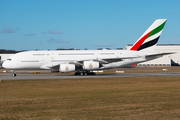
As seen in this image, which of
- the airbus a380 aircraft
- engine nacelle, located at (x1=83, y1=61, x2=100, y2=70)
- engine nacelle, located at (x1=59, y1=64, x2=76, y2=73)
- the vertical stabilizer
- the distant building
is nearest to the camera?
engine nacelle, located at (x1=59, y1=64, x2=76, y2=73)

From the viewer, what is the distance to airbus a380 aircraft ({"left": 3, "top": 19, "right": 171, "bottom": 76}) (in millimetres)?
38156

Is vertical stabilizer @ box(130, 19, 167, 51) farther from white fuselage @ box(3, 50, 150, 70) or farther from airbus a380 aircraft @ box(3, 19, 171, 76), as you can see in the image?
white fuselage @ box(3, 50, 150, 70)

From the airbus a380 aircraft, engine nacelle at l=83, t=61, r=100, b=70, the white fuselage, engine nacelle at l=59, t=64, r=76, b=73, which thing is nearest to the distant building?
the airbus a380 aircraft

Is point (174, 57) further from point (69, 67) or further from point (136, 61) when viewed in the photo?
point (69, 67)

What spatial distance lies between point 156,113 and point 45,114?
5292 mm

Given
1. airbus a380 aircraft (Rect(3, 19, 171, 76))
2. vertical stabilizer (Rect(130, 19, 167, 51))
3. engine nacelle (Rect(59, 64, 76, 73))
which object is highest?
vertical stabilizer (Rect(130, 19, 167, 51))

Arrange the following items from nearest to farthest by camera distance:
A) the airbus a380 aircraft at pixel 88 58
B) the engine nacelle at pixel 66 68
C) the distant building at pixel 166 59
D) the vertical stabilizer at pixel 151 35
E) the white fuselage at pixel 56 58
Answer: the engine nacelle at pixel 66 68 < the airbus a380 aircraft at pixel 88 58 < the white fuselage at pixel 56 58 < the vertical stabilizer at pixel 151 35 < the distant building at pixel 166 59

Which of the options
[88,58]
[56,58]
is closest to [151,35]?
[88,58]

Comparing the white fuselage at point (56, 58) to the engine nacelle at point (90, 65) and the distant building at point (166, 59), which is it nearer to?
the engine nacelle at point (90, 65)

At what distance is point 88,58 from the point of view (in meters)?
39.7

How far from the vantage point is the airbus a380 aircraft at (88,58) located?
1502 inches

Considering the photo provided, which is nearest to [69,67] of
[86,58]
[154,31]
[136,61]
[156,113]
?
[86,58]

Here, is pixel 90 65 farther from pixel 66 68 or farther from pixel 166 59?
pixel 166 59

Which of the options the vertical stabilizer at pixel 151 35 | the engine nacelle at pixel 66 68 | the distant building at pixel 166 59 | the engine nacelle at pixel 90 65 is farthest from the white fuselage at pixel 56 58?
the distant building at pixel 166 59
